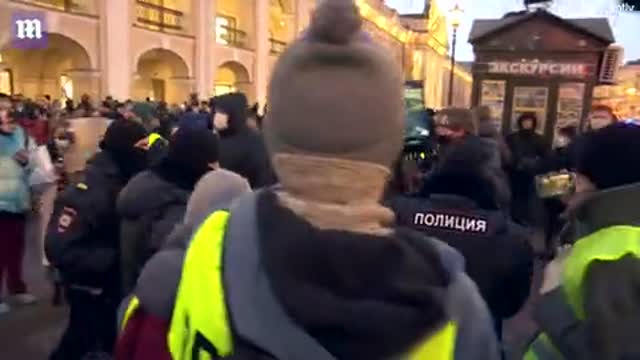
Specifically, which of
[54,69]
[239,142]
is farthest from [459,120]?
[54,69]

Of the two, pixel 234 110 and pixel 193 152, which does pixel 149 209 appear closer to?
pixel 193 152

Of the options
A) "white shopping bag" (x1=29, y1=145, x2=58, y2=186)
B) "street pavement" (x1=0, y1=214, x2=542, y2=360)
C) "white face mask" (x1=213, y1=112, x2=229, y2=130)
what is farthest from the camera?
"white shopping bag" (x1=29, y1=145, x2=58, y2=186)

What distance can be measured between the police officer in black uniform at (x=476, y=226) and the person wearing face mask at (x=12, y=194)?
421cm

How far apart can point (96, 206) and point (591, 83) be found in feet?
30.5

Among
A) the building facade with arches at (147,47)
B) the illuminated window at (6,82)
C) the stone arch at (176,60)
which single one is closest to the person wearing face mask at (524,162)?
the building facade with arches at (147,47)

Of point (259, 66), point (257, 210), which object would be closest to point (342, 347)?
point (257, 210)

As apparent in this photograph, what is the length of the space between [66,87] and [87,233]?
73.3 feet

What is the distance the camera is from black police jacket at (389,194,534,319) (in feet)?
10.6

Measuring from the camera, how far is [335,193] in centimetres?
139

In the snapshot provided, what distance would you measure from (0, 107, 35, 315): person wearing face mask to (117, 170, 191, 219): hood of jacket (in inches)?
121

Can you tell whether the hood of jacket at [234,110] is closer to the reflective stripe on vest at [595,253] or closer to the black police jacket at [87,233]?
the black police jacket at [87,233]

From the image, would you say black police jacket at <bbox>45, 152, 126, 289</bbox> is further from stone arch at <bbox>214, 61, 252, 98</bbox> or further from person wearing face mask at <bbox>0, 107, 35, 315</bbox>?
stone arch at <bbox>214, 61, 252, 98</bbox>

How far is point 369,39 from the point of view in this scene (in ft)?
4.74

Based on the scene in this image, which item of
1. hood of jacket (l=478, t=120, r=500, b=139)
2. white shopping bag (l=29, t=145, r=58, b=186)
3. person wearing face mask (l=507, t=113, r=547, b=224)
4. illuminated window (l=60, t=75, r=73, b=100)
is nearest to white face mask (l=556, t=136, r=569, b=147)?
person wearing face mask (l=507, t=113, r=547, b=224)
